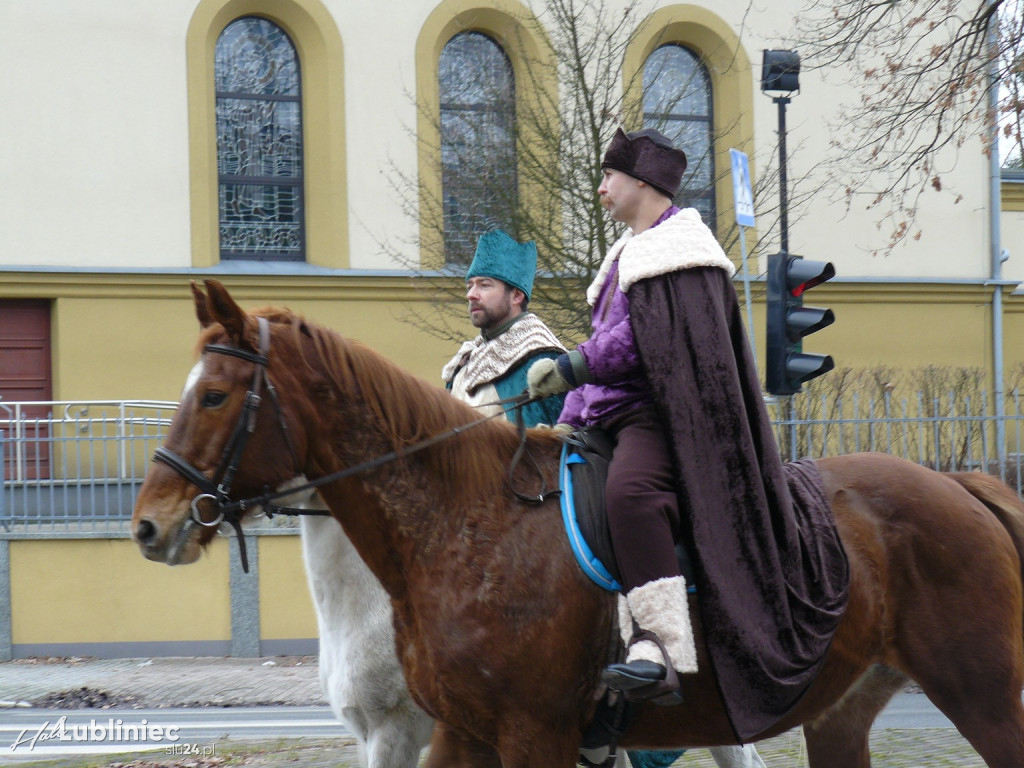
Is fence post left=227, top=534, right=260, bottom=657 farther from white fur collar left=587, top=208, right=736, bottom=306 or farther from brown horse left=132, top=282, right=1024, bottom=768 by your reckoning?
white fur collar left=587, top=208, right=736, bottom=306

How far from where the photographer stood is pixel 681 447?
3.86 m

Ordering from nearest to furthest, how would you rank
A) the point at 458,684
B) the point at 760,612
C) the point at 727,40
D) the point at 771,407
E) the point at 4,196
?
1. the point at 458,684
2. the point at 760,612
3. the point at 771,407
4. the point at 4,196
5. the point at 727,40

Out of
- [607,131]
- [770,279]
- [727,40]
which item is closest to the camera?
[770,279]

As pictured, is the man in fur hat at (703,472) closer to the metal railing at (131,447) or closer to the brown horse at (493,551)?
the brown horse at (493,551)

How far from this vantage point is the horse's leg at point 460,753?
4059 millimetres

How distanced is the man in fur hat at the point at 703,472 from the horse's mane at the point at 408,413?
1.00 feet

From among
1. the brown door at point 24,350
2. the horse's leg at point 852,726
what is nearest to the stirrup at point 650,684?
the horse's leg at point 852,726

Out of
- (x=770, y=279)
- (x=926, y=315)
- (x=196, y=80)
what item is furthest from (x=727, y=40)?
(x=770, y=279)

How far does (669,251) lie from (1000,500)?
1.75 m

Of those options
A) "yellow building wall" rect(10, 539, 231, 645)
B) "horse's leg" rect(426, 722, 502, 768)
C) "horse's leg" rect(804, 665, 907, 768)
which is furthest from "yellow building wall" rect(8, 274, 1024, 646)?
"horse's leg" rect(804, 665, 907, 768)

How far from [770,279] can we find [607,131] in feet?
19.2

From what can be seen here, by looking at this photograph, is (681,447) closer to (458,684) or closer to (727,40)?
(458,684)

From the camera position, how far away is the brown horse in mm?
3688

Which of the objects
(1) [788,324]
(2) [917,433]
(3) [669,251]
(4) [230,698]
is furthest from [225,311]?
(2) [917,433]
